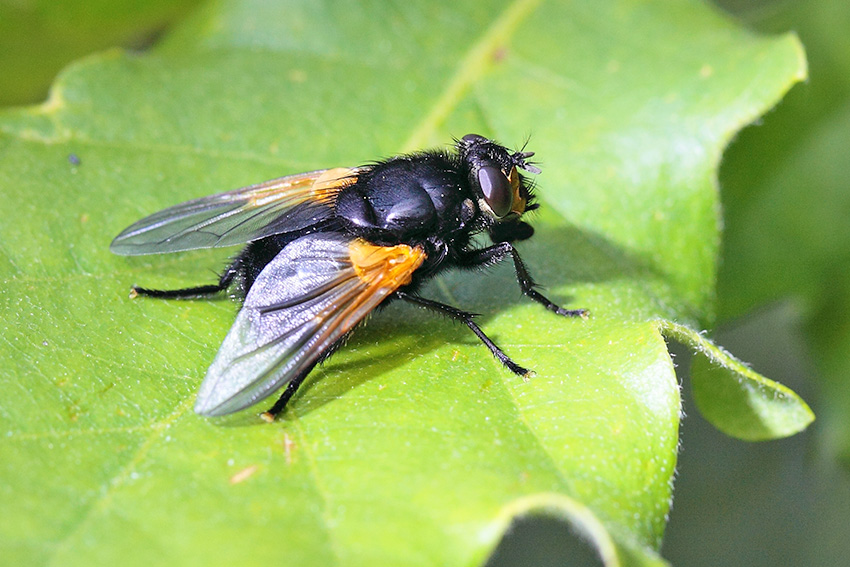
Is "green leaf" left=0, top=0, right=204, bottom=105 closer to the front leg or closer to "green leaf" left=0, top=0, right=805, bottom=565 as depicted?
"green leaf" left=0, top=0, right=805, bottom=565

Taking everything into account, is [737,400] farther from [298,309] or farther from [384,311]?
[298,309]

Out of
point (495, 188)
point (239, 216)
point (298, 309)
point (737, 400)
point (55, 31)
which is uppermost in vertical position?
point (737, 400)

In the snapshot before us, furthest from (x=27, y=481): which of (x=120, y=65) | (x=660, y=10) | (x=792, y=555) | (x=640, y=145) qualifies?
(x=792, y=555)

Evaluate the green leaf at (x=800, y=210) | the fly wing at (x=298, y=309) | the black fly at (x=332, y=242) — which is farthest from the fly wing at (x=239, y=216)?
the green leaf at (x=800, y=210)

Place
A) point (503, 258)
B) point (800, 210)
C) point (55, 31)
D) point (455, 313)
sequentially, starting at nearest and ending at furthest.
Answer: point (455, 313), point (503, 258), point (800, 210), point (55, 31)

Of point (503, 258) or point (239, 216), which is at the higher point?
point (503, 258)

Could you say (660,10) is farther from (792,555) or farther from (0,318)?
(0,318)

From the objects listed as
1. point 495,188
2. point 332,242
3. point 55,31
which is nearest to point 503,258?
point 495,188

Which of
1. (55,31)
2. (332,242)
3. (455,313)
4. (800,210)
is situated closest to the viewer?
(332,242)
